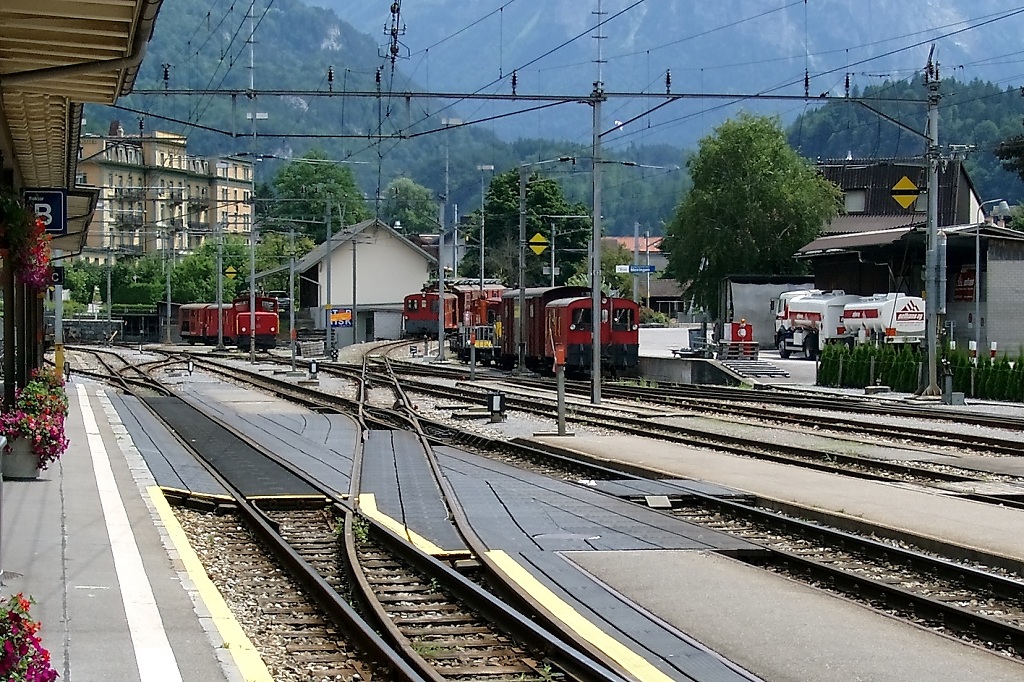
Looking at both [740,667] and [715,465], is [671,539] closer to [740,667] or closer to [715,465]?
[740,667]

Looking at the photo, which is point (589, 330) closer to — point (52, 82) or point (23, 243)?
point (23, 243)

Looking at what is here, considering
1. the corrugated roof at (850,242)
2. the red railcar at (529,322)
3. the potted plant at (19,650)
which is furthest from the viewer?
the corrugated roof at (850,242)

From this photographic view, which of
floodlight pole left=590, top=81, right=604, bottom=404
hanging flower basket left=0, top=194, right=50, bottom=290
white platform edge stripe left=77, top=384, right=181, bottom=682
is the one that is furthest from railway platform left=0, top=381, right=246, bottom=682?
floodlight pole left=590, top=81, right=604, bottom=404

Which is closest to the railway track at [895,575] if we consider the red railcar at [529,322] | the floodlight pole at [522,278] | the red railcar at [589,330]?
the red railcar at [589,330]

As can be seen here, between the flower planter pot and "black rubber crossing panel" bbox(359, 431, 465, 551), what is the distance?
3.70 meters

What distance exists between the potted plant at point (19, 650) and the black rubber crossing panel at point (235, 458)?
10.3 meters

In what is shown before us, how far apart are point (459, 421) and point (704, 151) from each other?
5356cm

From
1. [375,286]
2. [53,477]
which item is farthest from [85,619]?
[375,286]

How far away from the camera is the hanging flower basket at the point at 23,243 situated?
437 inches

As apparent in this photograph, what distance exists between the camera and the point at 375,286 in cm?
10256

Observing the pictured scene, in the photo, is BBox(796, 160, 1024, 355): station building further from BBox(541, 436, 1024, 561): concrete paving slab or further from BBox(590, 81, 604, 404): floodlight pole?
BBox(541, 436, 1024, 561): concrete paving slab

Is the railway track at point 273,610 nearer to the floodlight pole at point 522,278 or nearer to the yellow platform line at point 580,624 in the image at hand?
the yellow platform line at point 580,624

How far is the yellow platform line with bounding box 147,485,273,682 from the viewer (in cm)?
719

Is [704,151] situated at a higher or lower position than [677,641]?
higher
